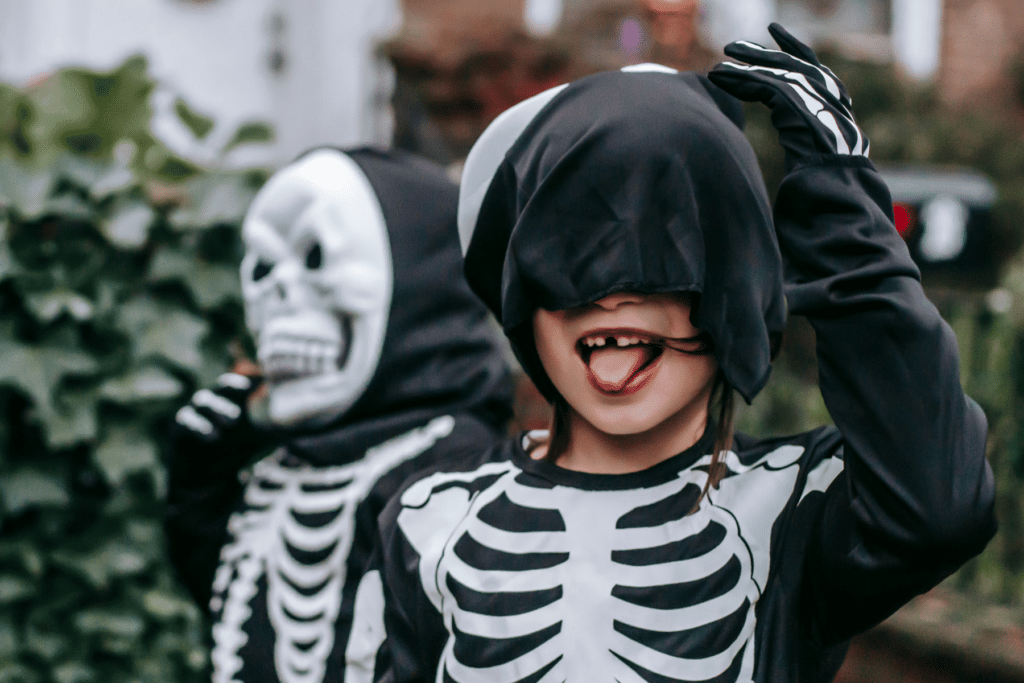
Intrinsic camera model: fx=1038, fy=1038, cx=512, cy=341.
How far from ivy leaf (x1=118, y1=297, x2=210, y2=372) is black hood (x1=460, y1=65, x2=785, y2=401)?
1.61 m

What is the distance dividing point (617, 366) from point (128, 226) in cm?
179

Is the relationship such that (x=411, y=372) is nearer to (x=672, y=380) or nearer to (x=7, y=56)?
(x=672, y=380)

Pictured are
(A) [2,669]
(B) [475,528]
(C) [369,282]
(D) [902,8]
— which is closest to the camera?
(B) [475,528]

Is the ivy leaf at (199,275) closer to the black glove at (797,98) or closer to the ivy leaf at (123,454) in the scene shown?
the ivy leaf at (123,454)

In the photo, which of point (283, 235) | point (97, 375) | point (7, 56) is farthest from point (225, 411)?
point (7, 56)

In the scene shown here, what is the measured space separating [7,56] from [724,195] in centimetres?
472

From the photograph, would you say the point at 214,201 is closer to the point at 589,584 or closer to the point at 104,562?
the point at 104,562

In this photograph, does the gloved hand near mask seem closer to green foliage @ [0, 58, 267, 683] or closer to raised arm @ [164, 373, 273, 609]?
raised arm @ [164, 373, 273, 609]

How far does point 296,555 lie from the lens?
6.59 feet

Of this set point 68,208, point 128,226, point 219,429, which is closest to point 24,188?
point 68,208

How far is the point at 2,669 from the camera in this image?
2529mm

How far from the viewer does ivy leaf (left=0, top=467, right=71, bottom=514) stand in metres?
2.50

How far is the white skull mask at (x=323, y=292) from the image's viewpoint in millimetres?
2045

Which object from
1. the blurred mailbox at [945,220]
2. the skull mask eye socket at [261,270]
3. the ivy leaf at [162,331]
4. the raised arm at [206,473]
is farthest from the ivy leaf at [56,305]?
the blurred mailbox at [945,220]
